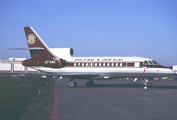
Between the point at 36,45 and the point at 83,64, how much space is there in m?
6.78

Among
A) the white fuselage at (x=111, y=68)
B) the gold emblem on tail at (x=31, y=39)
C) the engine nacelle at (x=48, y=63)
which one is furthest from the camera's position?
the gold emblem on tail at (x=31, y=39)

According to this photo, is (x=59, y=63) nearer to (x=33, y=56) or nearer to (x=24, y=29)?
(x=33, y=56)

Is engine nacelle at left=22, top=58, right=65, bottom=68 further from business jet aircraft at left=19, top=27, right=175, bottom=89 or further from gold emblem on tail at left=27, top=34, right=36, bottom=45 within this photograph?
gold emblem on tail at left=27, top=34, right=36, bottom=45

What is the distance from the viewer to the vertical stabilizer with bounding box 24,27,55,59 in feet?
97.8

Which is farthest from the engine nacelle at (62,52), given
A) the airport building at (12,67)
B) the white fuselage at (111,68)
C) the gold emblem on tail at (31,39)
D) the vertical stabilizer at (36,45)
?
the airport building at (12,67)

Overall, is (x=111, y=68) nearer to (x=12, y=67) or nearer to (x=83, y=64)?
(x=83, y=64)

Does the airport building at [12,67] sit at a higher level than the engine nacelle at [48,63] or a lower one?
lower

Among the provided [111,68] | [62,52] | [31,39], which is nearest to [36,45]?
[31,39]

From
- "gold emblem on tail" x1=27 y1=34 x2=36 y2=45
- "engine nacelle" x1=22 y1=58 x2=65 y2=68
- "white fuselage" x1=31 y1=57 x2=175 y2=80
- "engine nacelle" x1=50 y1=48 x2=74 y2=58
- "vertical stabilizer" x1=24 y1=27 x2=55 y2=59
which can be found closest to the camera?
"white fuselage" x1=31 y1=57 x2=175 y2=80

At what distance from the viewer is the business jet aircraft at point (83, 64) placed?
88.1ft

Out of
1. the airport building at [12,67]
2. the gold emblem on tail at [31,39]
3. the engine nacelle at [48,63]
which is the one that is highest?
the gold emblem on tail at [31,39]

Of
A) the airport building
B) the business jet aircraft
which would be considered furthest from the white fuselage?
the airport building

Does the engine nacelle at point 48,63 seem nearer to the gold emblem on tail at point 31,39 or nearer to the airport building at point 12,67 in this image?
the gold emblem on tail at point 31,39

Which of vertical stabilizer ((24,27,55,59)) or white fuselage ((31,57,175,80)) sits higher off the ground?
vertical stabilizer ((24,27,55,59))
